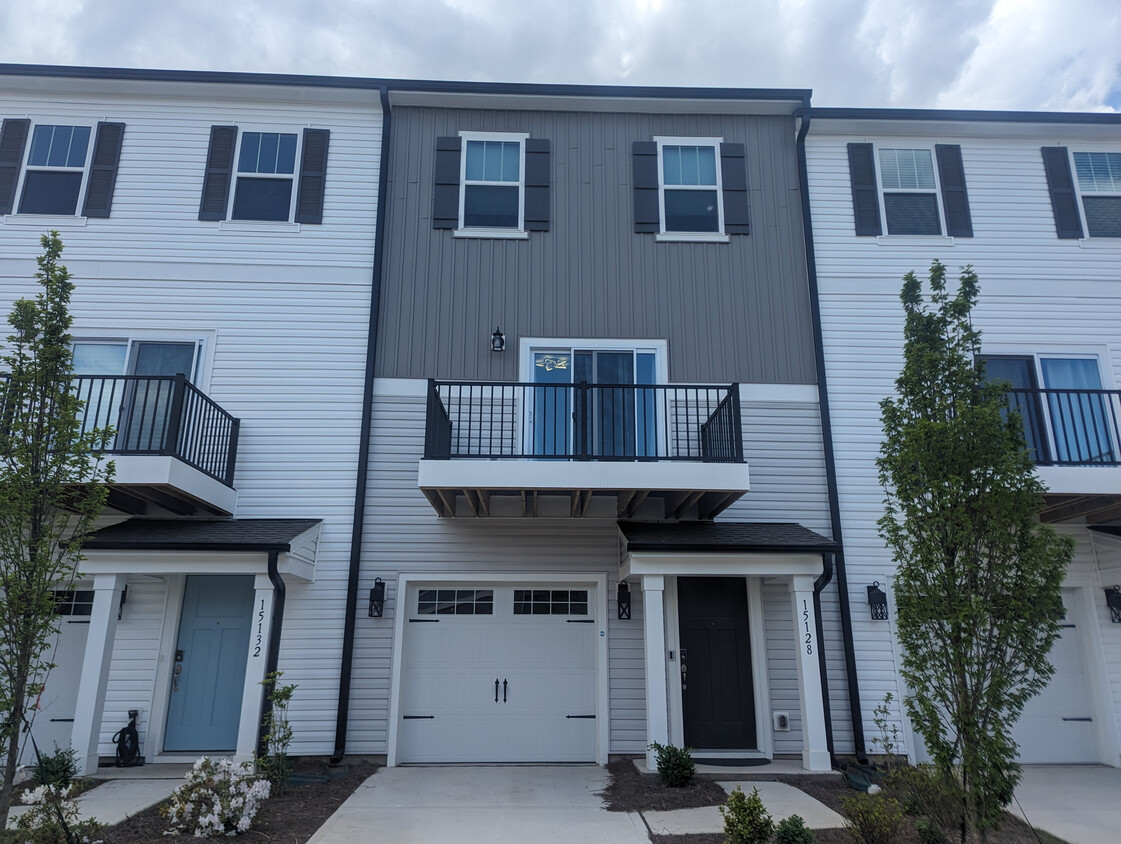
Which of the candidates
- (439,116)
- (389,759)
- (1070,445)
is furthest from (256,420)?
(1070,445)

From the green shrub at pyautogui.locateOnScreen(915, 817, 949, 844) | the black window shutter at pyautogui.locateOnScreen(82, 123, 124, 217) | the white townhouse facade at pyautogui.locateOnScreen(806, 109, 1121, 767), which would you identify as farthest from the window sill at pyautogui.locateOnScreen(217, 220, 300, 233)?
the green shrub at pyautogui.locateOnScreen(915, 817, 949, 844)

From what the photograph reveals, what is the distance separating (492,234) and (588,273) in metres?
1.53

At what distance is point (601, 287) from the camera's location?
1043cm

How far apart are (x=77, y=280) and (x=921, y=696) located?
1126 cm

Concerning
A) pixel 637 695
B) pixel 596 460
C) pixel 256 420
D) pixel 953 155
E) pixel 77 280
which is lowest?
pixel 637 695

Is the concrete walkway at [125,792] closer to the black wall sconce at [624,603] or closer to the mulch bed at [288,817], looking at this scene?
the mulch bed at [288,817]

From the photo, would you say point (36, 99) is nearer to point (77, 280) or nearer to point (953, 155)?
point (77, 280)

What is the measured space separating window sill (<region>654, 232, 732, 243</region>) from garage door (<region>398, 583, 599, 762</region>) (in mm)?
5223

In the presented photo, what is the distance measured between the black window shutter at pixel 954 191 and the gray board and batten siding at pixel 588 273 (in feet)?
7.57

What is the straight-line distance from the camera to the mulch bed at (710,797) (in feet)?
19.6

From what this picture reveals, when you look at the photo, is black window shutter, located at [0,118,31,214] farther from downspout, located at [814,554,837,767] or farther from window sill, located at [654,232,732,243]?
downspout, located at [814,554,837,767]

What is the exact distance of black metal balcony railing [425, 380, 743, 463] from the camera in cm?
851

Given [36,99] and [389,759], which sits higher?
[36,99]

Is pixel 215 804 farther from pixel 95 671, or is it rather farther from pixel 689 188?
pixel 689 188
